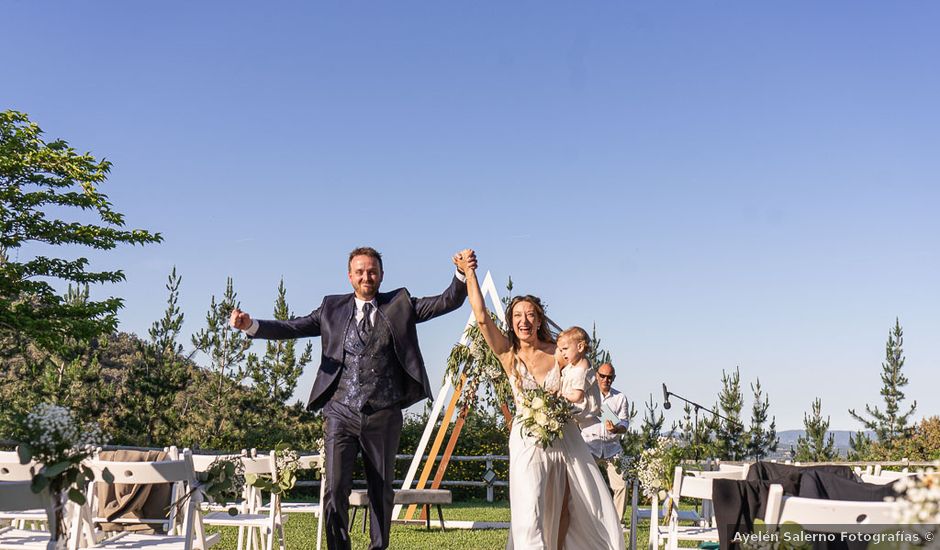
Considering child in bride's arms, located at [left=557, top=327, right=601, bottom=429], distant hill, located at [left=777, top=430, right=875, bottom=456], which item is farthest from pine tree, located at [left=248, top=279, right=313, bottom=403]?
child in bride's arms, located at [left=557, top=327, right=601, bottom=429]

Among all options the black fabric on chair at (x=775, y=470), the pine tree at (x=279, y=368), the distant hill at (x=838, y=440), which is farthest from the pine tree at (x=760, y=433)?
the black fabric on chair at (x=775, y=470)

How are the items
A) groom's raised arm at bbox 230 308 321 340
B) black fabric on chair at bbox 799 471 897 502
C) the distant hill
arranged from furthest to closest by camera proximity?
the distant hill → groom's raised arm at bbox 230 308 321 340 → black fabric on chair at bbox 799 471 897 502

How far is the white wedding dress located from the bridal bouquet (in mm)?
73

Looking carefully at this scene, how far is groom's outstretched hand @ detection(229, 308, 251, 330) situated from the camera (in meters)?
5.17

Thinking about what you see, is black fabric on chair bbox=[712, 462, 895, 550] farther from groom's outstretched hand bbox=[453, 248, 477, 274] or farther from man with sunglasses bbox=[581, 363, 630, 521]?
man with sunglasses bbox=[581, 363, 630, 521]

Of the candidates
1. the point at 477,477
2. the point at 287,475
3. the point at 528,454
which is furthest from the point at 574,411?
the point at 477,477

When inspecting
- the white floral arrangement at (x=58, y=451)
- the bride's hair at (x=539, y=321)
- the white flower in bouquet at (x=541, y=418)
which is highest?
the bride's hair at (x=539, y=321)

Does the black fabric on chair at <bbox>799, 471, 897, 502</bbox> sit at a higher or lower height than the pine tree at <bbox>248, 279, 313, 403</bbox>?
lower

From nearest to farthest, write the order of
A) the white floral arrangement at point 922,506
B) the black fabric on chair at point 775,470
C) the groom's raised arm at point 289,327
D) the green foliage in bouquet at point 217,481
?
the white floral arrangement at point 922,506
the green foliage in bouquet at point 217,481
the black fabric on chair at point 775,470
the groom's raised arm at point 289,327

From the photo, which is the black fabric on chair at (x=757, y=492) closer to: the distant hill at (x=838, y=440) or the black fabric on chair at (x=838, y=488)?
the black fabric on chair at (x=838, y=488)

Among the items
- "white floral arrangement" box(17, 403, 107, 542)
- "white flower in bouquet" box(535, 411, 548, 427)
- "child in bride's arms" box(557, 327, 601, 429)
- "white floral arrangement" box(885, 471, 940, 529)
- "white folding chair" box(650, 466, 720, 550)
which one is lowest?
"white folding chair" box(650, 466, 720, 550)

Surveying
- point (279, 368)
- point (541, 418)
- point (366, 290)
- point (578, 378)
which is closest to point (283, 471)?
point (366, 290)

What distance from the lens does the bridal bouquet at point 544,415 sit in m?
4.79

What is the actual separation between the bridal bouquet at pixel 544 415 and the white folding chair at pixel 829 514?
7.04 ft
